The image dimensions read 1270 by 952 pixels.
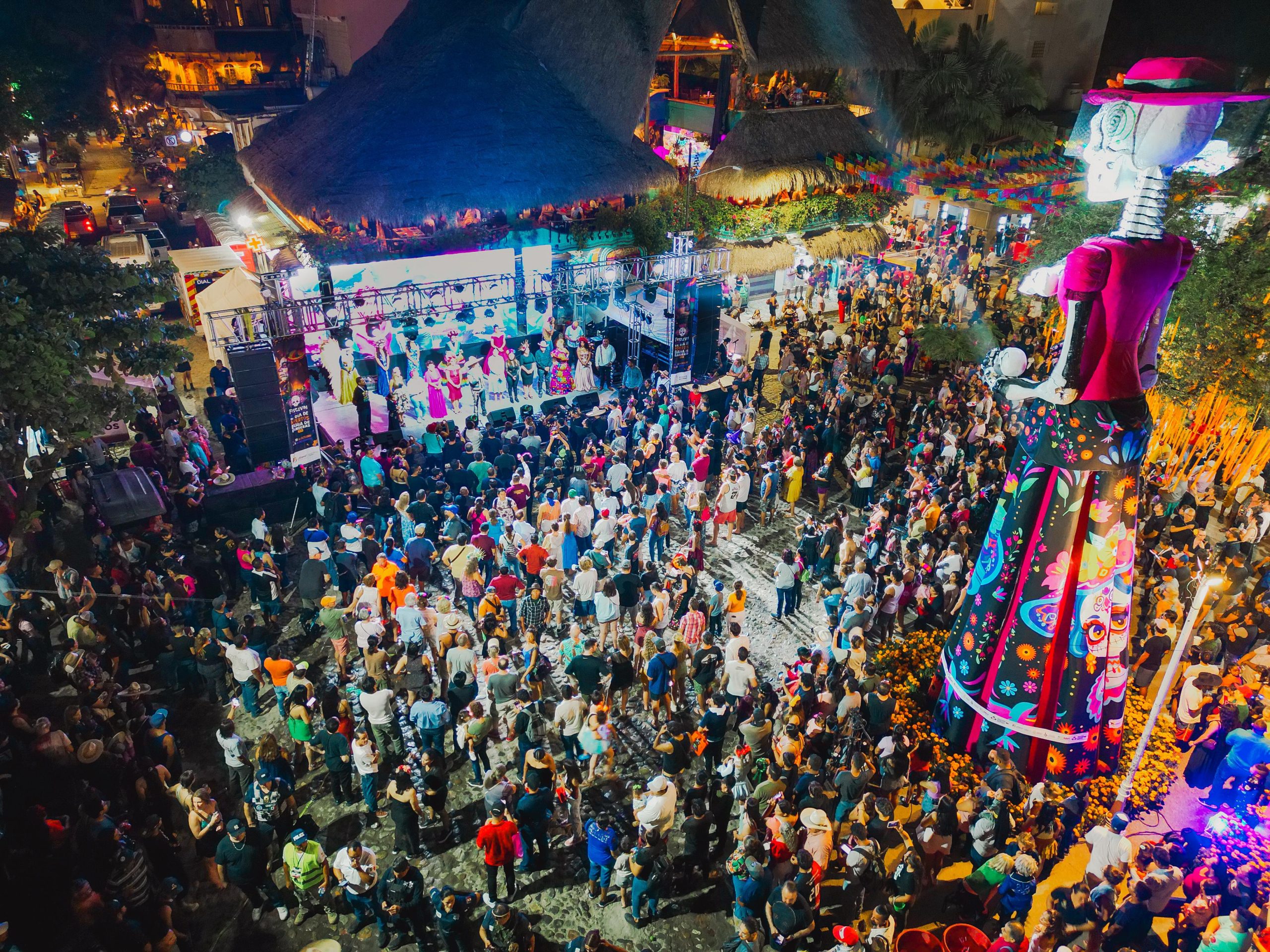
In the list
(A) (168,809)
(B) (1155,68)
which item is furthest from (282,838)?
(B) (1155,68)

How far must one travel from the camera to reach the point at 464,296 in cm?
1709

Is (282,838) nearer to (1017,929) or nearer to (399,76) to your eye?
(1017,929)

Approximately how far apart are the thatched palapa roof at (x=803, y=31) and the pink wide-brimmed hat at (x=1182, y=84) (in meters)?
13.7

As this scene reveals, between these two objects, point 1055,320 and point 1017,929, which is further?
point 1055,320

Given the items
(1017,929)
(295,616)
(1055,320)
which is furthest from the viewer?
(1055,320)

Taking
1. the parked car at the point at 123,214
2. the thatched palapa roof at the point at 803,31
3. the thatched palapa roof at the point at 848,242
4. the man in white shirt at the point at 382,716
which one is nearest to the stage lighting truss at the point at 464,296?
the thatched palapa roof at the point at 848,242

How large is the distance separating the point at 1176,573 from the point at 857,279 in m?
16.5

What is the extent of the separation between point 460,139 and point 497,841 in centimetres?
1387

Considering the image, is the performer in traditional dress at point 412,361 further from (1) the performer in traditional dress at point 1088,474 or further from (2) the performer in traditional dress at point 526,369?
(1) the performer in traditional dress at point 1088,474

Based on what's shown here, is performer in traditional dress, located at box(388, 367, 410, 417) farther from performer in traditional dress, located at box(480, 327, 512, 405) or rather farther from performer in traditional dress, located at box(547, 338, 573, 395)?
performer in traditional dress, located at box(547, 338, 573, 395)

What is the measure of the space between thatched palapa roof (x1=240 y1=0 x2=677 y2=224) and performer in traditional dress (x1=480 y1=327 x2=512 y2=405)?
279cm

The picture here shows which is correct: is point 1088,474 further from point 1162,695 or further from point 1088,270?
point 1162,695

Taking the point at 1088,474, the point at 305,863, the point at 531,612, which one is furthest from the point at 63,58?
the point at 1088,474

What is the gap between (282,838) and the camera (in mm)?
6766
